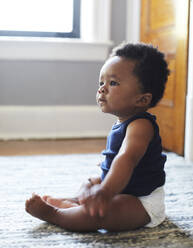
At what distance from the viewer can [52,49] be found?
2205 millimetres

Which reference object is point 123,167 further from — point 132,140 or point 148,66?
point 148,66

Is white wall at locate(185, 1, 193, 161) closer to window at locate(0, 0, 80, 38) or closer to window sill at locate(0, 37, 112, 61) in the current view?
window sill at locate(0, 37, 112, 61)

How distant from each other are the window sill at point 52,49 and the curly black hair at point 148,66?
1.36 metres

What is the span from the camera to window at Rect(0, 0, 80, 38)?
90.9 inches

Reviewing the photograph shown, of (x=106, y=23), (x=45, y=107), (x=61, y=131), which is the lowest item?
(x=61, y=131)

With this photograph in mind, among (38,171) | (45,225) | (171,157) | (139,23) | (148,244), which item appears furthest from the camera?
(139,23)

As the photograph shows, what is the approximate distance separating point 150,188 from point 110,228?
13cm

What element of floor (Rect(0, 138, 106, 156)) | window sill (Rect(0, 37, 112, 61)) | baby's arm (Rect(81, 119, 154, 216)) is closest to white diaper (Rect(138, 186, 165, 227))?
baby's arm (Rect(81, 119, 154, 216))

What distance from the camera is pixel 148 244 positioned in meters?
0.78

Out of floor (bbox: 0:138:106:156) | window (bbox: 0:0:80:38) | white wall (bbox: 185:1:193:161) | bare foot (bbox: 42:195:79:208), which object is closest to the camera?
bare foot (bbox: 42:195:79:208)

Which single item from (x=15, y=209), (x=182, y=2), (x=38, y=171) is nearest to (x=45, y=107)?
(x=38, y=171)

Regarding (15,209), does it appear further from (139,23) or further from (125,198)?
(139,23)

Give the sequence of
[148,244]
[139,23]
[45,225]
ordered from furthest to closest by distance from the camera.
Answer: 1. [139,23]
2. [45,225]
3. [148,244]

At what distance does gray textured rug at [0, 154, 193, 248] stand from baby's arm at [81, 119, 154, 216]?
0.14 meters
